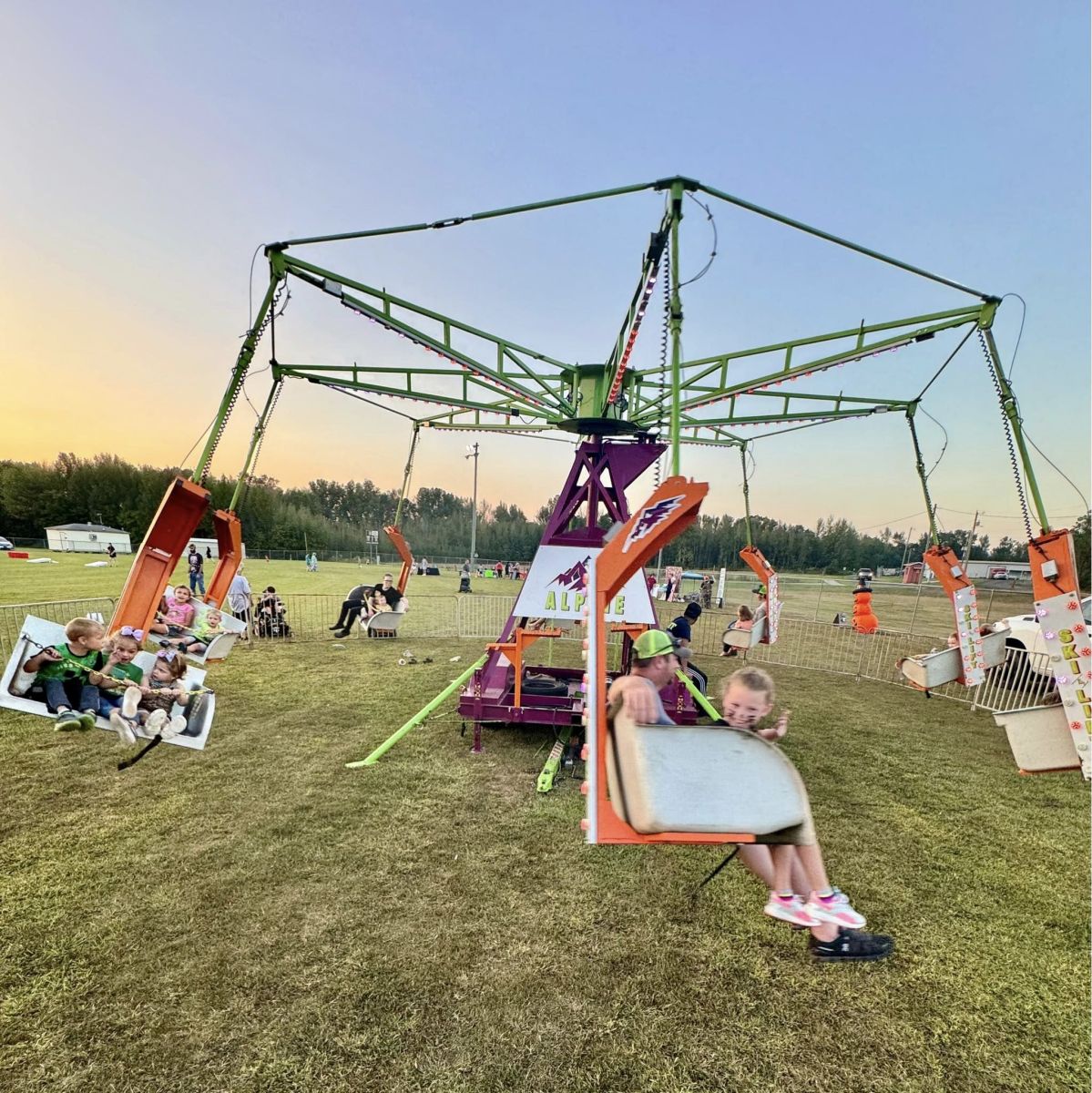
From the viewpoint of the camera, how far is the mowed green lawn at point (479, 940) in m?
3.35

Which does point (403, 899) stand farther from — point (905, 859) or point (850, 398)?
point (850, 398)

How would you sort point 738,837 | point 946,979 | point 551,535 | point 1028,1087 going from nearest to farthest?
point 738,837
point 1028,1087
point 946,979
point 551,535

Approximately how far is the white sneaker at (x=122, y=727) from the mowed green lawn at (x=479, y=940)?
2063 millimetres

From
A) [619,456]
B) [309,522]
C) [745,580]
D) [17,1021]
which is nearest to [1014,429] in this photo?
[619,456]

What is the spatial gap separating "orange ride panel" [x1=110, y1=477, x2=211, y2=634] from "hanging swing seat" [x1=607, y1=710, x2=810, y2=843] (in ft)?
10.6

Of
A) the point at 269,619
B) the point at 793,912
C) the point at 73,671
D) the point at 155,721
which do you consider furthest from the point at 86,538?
the point at 793,912

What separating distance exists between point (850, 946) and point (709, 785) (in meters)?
1.18

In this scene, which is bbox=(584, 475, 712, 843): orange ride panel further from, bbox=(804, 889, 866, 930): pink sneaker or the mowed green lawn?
the mowed green lawn

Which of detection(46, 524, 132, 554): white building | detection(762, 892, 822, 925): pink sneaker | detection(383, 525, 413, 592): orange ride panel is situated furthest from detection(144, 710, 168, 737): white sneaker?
detection(46, 524, 132, 554): white building

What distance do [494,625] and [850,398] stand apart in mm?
14897

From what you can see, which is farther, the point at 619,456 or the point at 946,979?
the point at 619,456

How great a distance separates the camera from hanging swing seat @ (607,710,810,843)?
1873 millimetres

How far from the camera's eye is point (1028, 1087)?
10.9 ft

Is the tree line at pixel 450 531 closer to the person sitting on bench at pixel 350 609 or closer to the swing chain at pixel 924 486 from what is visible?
the person sitting on bench at pixel 350 609
